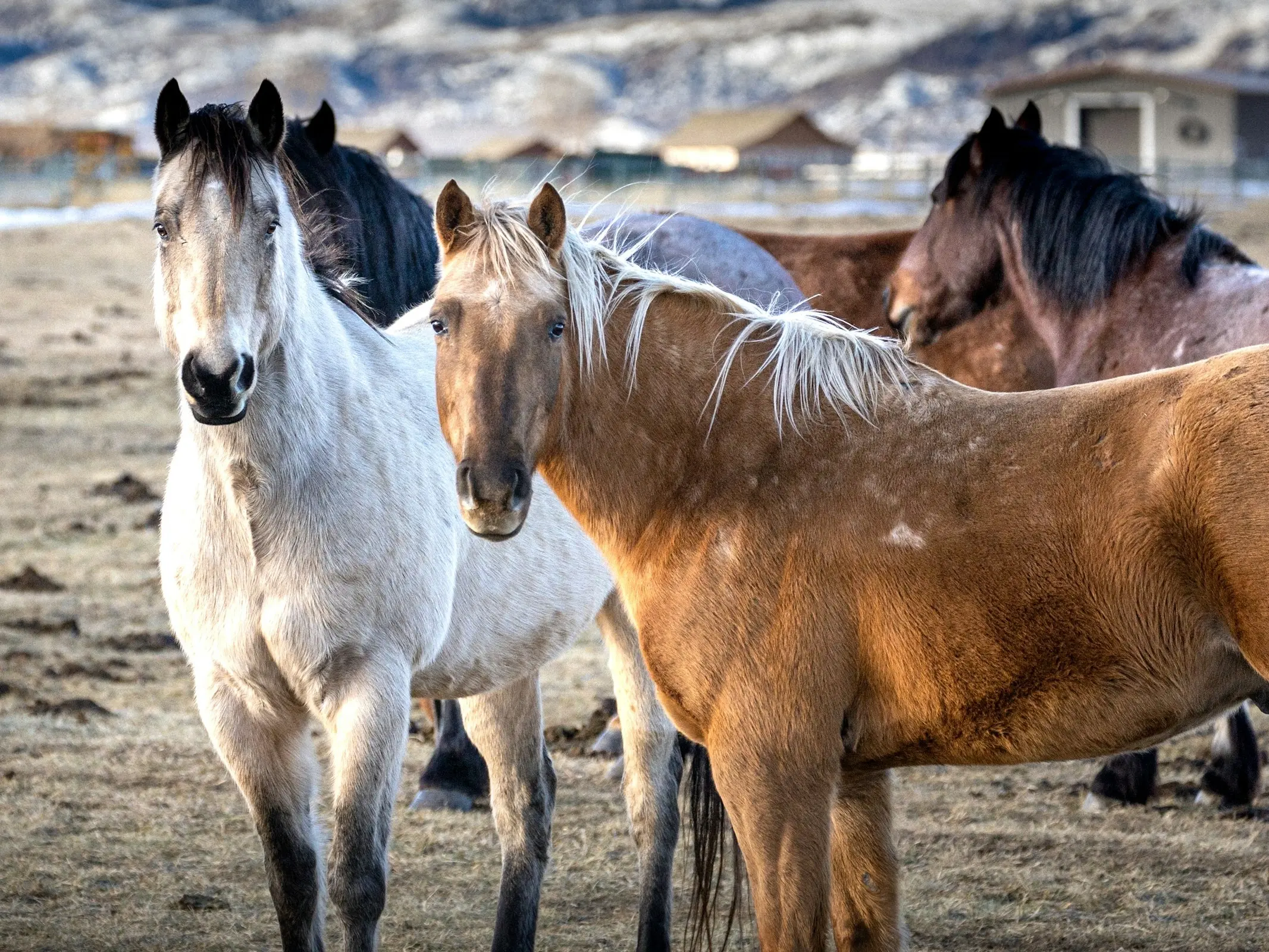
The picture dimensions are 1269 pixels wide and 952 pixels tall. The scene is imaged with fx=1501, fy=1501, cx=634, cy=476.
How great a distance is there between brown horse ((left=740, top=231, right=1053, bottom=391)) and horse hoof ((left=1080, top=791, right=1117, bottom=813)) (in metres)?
1.92

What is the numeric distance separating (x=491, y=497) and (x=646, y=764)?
1.87 meters

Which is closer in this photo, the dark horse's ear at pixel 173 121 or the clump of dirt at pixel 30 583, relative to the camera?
the dark horse's ear at pixel 173 121

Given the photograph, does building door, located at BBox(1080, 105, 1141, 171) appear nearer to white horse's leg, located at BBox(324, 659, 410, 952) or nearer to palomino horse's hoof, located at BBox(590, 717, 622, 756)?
palomino horse's hoof, located at BBox(590, 717, 622, 756)

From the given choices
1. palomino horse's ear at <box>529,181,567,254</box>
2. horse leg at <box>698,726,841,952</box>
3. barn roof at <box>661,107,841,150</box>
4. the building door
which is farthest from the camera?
barn roof at <box>661,107,841,150</box>

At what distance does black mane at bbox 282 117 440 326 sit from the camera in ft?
17.8

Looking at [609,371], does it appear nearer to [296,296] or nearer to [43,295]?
[296,296]

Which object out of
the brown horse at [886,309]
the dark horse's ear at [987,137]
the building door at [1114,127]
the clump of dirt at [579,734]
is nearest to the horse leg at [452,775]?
the clump of dirt at [579,734]

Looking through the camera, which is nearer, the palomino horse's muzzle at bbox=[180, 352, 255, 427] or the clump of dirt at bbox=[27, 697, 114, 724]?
the palomino horse's muzzle at bbox=[180, 352, 255, 427]

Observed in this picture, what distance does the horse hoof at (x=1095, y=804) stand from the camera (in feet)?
17.6

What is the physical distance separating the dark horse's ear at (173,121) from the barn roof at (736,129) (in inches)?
2933

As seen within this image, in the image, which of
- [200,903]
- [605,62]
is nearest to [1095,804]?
[200,903]

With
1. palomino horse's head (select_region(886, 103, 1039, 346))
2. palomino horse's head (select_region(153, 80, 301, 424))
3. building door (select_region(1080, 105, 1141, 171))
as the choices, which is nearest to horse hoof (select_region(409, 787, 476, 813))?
palomino horse's head (select_region(153, 80, 301, 424))

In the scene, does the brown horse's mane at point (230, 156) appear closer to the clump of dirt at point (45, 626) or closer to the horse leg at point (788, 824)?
the horse leg at point (788, 824)

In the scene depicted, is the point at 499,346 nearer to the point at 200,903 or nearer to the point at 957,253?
the point at 200,903
